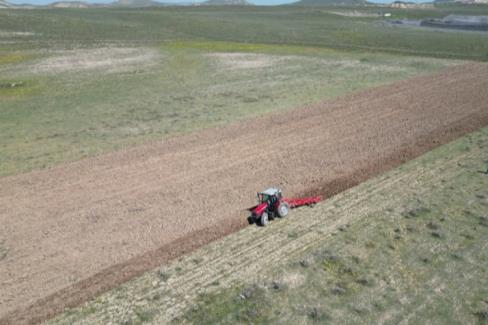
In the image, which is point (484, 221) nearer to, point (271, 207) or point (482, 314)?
point (482, 314)

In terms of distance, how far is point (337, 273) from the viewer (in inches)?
642

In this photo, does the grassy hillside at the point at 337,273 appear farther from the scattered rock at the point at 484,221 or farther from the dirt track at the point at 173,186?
the dirt track at the point at 173,186

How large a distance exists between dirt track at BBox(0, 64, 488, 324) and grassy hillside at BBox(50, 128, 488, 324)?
1.19m

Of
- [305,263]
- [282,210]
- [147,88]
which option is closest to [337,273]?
[305,263]

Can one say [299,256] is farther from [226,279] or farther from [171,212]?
[171,212]

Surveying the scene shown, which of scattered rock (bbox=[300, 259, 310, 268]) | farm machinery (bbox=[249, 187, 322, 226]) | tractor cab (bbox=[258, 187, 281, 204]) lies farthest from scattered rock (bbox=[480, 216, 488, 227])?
tractor cab (bbox=[258, 187, 281, 204])

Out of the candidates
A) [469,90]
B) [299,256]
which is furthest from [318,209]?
[469,90]

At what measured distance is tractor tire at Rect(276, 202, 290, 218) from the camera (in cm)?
1978

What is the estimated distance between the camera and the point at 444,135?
2973 cm

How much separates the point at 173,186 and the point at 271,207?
561 centimetres

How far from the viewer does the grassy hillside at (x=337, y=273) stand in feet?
47.4

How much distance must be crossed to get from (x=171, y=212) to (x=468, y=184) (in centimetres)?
1306

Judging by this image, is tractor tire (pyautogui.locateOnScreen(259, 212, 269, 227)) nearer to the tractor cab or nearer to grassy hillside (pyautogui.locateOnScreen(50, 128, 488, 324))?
grassy hillside (pyautogui.locateOnScreen(50, 128, 488, 324))

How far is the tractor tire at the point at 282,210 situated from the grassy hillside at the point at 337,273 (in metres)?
0.25
